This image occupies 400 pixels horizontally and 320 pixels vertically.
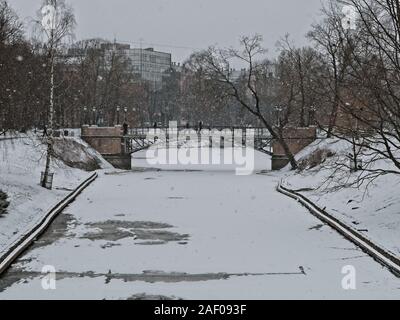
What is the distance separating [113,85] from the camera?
243ft

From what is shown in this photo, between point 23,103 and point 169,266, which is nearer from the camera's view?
point 169,266

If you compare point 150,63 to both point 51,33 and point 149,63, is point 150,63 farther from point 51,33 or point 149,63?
point 51,33

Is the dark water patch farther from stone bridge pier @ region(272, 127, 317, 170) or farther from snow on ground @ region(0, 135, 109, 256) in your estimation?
stone bridge pier @ region(272, 127, 317, 170)

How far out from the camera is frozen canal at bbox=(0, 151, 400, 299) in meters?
12.1

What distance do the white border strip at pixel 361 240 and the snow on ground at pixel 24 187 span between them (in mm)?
9118

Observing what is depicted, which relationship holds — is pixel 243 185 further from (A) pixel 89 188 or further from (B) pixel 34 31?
(B) pixel 34 31

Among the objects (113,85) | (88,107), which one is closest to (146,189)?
(88,107)

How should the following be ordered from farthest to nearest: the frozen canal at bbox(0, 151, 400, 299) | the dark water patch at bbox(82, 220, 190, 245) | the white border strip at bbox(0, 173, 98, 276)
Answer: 1. the dark water patch at bbox(82, 220, 190, 245)
2. the white border strip at bbox(0, 173, 98, 276)
3. the frozen canal at bbox(0, 151, 400, 299)

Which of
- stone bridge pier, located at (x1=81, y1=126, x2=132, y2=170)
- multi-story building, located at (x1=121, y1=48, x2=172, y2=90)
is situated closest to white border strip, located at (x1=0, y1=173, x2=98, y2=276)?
stone bridge pier, located at (x1=81, y1=126, x2=132, y2=170)

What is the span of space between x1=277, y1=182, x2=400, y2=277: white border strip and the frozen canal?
0.64 feet

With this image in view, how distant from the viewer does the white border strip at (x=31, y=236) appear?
14.2 metres

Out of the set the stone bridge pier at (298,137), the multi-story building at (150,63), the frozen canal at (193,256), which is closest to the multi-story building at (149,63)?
the multi-story building at (150,63)

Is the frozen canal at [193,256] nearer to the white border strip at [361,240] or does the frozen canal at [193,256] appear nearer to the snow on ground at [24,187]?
the white border strip at [361,240]
